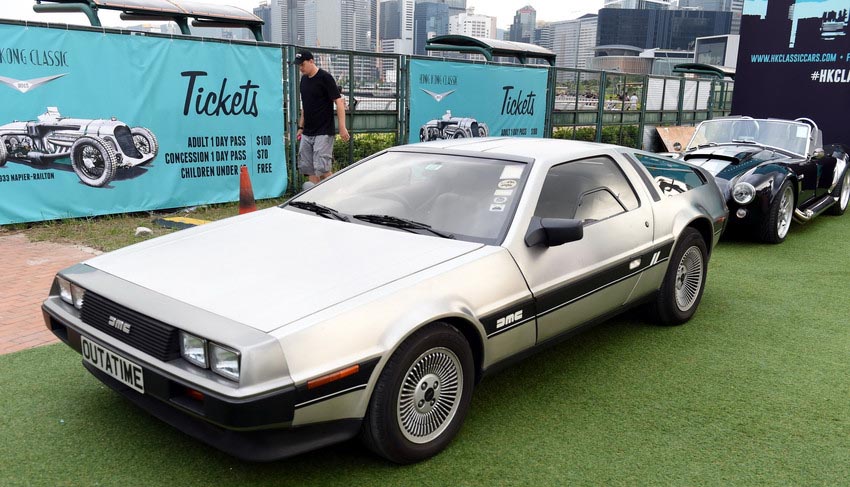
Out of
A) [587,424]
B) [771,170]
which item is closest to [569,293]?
[587,424]

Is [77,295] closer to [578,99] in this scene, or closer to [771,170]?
[771,170]

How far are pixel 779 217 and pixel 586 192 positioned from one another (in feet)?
15.3

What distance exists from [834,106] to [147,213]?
11301mm

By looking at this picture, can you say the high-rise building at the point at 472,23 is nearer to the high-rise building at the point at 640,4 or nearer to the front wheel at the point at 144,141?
the high-rise building at the point at 640,4

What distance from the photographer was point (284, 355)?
2.38 m

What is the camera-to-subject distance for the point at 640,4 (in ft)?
457

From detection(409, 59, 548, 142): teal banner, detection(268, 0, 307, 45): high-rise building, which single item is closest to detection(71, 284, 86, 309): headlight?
detection(409, 59, 548, 142): teal banner

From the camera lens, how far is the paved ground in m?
4.27

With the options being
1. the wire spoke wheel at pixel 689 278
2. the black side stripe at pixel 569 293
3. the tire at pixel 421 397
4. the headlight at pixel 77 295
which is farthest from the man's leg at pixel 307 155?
the tire at pixel 421 397

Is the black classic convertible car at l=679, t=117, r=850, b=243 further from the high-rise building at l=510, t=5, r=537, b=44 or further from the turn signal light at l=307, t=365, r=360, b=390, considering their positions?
the high-rise building at l=510, t=5, r=537, b=44

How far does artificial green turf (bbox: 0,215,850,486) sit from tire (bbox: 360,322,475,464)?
127 millimetres

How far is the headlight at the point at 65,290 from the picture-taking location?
3143 mm

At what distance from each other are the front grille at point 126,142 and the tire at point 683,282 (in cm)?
600

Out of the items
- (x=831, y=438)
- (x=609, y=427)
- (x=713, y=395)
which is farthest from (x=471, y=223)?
(x=831, y=438)
